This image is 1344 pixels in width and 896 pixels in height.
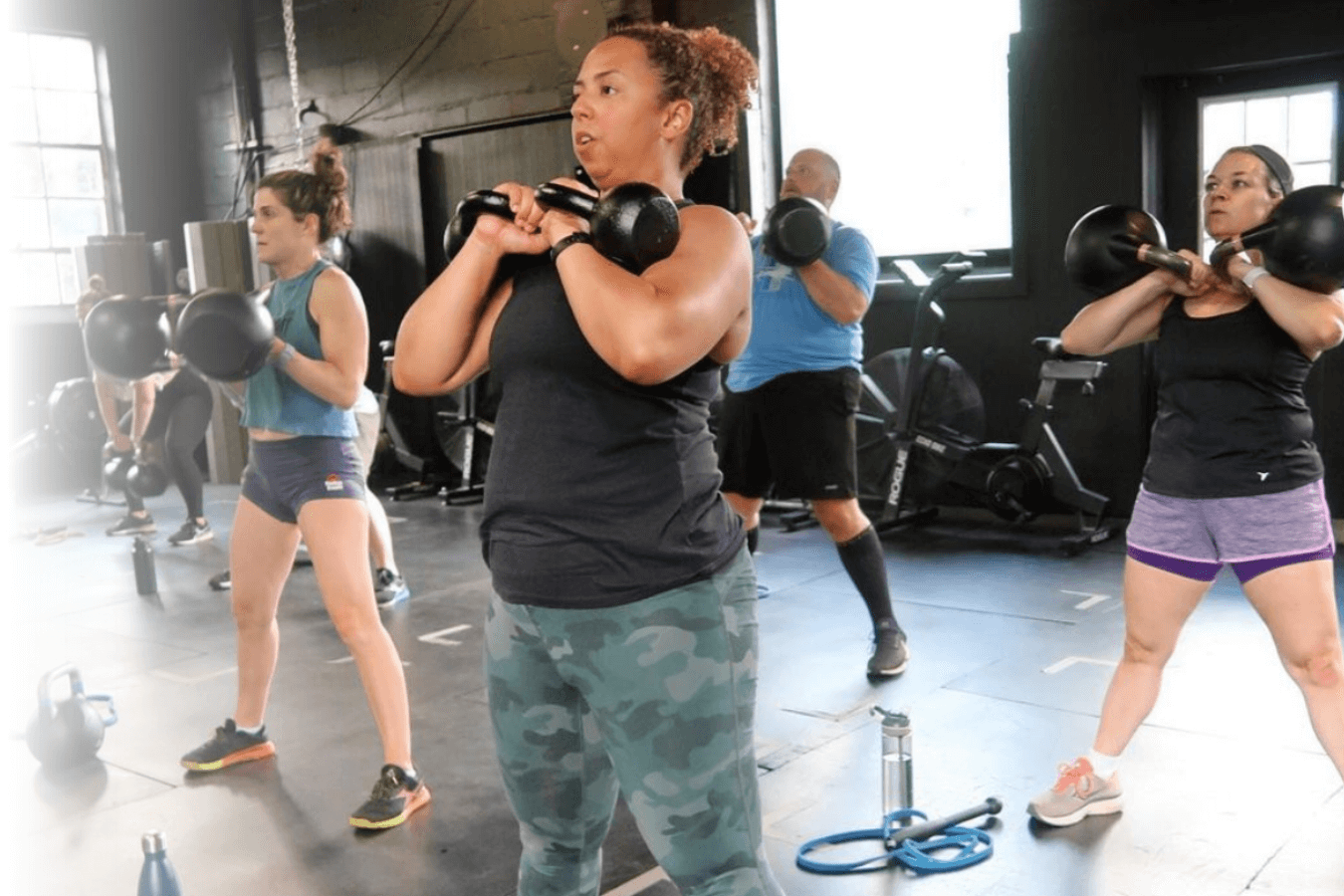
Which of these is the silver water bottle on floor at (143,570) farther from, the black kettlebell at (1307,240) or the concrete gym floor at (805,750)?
the black kettlebell at (1307,240)

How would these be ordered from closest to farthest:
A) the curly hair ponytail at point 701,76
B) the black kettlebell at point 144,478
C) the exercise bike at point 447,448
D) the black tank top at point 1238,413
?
the curly hair ponytail at point 701,76, the black tank top at point 1238,413, the black kettlebell at point 144,478, the exercise bike at point 447,448

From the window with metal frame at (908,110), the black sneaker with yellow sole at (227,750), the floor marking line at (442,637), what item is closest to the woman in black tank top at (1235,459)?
the black sneaker with yellow sole at (227,750)

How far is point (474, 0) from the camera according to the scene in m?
7.42

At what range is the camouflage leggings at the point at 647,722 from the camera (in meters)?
1.33

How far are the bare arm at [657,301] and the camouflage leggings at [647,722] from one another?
264mm

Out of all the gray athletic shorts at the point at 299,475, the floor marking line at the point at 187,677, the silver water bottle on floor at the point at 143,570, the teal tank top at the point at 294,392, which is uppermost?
the teal tank top at the point at 294,392

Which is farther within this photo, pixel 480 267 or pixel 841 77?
pixel 841 77

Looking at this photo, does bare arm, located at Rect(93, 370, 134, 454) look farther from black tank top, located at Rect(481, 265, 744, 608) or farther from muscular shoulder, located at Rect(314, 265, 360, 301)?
black tank top, located at Rect(481, 265, 744, 608)

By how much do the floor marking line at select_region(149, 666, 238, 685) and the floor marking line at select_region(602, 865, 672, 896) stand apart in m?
2.07

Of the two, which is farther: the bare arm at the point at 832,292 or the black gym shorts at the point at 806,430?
the black gym shorts at the point at 806,430

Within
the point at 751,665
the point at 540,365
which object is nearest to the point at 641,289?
the point at 540,365

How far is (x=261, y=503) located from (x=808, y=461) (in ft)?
4.65

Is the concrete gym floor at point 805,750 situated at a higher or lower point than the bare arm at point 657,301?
lower

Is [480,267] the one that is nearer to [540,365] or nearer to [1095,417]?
[540,365]
